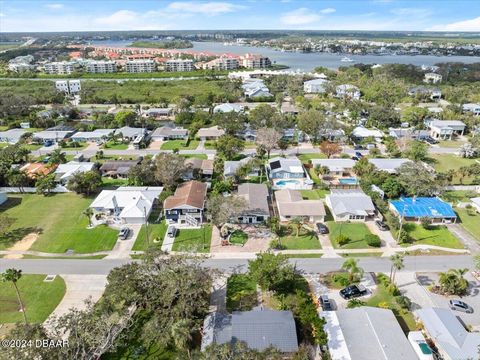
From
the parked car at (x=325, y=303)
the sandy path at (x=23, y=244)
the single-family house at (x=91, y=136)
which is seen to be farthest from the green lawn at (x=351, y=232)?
the single-family house at (x=91, y=136)

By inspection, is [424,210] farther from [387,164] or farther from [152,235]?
[152,235]

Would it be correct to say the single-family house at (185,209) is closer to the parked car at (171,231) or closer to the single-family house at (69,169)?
the parked car at (171,231)

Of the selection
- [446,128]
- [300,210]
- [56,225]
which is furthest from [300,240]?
[446,128]

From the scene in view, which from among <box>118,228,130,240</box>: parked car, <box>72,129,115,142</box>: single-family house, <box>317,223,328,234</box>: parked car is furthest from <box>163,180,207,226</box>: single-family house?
<box>72,129,115,142</box>: single-family house

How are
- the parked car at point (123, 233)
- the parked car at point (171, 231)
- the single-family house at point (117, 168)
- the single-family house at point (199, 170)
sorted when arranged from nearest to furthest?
the parked car at point (123, 233) → the parked car at point (171, 231) → the single-family house at point (199, 170) → the single-family house at point (117, 168)

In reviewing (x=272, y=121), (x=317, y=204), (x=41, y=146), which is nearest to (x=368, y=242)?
(x=317, y=204)

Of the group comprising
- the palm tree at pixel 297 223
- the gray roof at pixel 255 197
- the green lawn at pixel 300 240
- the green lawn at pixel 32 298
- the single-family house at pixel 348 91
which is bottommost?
the green lawn at pixel 32 298

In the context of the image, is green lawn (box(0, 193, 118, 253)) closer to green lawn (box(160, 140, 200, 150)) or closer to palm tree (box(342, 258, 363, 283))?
green lawn (box(160, 140, 200, 150))
